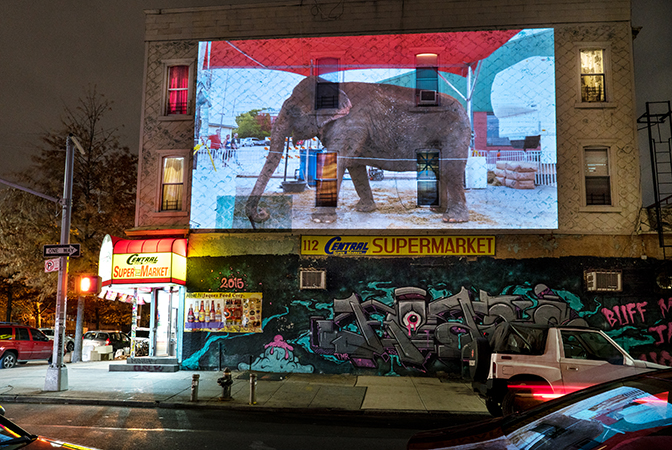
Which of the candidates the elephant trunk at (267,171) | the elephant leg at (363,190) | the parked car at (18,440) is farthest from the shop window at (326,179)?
the parked car at (18,440)

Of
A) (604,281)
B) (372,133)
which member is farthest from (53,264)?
(604,281)

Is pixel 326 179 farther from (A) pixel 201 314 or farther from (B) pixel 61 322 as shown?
(B) pixel 61 322

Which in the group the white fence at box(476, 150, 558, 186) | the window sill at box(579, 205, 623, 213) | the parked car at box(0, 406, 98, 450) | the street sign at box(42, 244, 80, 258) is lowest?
the parked car at box(0, 406, 98, 450)

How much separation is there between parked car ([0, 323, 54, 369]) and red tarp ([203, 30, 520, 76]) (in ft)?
44.5

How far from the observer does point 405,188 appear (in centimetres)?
1619

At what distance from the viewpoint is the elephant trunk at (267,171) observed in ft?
54.1

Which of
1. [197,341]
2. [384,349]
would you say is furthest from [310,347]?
[197,341]

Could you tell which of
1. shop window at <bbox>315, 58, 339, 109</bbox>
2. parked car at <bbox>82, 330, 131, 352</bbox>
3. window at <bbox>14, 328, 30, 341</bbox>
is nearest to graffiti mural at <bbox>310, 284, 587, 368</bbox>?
shop window at <bbox>315, 58, 339, 109</bbox>

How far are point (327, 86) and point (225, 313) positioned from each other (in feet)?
27.0

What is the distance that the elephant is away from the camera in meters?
16.2

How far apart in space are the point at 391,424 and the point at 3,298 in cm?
4781

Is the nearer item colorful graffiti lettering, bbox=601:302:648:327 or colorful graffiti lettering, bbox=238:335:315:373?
colorful graffiti lettering, bbox=601:302:648:327

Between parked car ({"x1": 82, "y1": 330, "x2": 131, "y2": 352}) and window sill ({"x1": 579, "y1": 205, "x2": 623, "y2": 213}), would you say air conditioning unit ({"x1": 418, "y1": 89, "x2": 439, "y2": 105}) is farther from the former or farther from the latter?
parked car ({"x1": 82, "y1": 330, "x2": 131, "y2": 352})

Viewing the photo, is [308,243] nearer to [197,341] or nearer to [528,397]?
[197,341]
